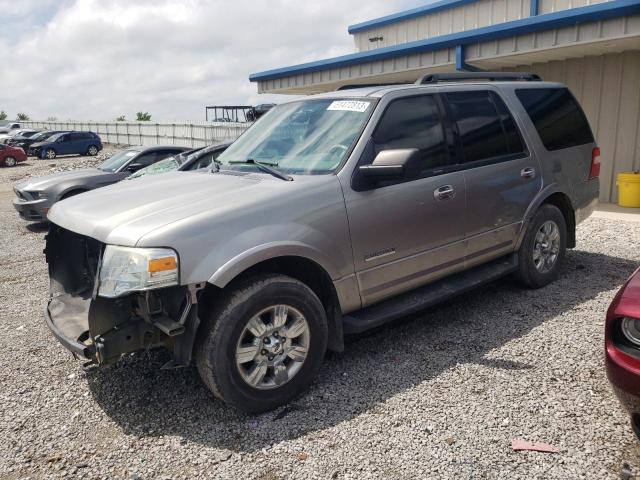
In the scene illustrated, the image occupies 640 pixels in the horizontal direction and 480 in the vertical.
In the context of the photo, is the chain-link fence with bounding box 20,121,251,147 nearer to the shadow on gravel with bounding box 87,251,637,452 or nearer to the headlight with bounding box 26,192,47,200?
the headlight with bounding box 26,192,47,200

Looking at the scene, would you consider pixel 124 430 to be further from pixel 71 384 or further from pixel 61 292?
pixel 61 292

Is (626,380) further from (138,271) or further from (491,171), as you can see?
(138,271)

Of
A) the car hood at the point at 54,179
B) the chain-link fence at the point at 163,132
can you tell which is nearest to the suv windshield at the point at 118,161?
the car hood at the point at 54,179

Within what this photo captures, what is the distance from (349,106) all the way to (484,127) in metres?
1.39

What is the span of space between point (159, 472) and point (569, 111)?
205 inches

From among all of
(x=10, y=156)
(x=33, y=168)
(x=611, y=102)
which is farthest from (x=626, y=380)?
(x=10, y=156)

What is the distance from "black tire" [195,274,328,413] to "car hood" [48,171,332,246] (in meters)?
0.49

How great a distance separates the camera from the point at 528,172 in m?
5.07

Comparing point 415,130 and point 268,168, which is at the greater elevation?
point 415,130

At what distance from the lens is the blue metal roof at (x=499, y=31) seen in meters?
8.14

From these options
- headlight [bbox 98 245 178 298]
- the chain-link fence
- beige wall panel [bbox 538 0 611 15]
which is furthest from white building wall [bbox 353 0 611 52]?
headlight [bbox 98 245 178 298]

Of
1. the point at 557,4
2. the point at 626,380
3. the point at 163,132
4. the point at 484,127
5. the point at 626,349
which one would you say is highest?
the point at 557,4

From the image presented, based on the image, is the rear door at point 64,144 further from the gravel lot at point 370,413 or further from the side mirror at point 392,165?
the side mirror at point 392,165

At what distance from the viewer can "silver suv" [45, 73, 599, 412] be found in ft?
10.1
